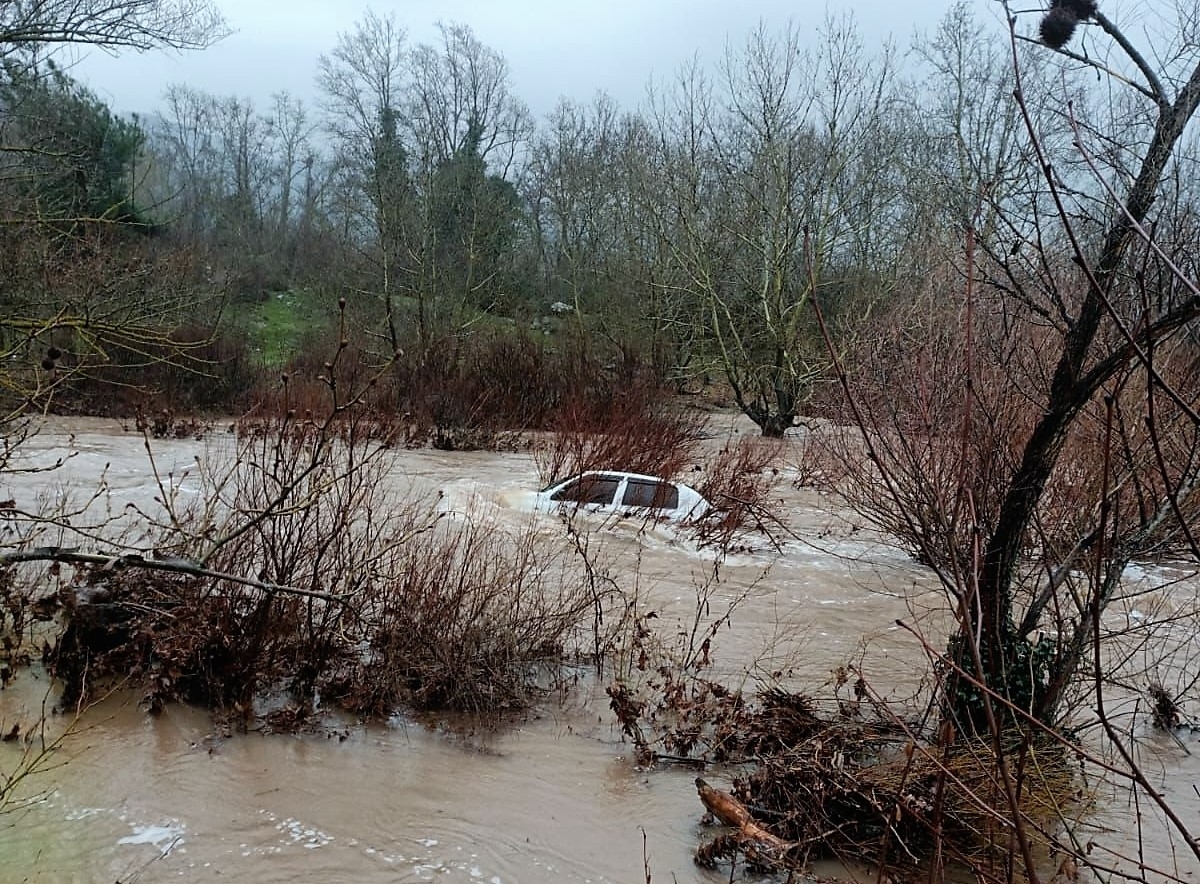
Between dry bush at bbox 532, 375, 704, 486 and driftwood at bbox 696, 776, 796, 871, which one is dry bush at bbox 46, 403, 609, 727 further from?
dry bush at bbox 532, 375, 704, 486

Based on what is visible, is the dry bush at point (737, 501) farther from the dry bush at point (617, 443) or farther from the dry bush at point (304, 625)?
the dry bush at point (304, 625)

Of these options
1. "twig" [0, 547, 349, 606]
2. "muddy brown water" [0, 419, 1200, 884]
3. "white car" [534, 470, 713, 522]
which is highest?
"twig" [0, 547, 349, 606]

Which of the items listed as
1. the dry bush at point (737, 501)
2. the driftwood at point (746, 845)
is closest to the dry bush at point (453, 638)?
the driftwood at point (746, 845)

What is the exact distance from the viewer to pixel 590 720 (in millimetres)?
7203

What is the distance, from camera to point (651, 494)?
1248 cm

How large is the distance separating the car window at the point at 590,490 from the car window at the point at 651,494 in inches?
7.5

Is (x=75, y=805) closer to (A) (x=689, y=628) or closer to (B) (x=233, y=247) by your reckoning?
(A) (x=689, y=628)

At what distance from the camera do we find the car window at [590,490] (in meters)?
12.1

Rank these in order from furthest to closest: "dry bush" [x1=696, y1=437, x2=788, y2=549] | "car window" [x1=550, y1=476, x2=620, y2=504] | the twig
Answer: "dry bush" [x1=696, y1=437, x2=788, y2=549], "car window" [x1=550, y1=476, x2=620, y2=504], the twig

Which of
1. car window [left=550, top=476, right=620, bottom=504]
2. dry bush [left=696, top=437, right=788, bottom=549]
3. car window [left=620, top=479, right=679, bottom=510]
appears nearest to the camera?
car window [left=550, top=476, right=620, bottom=504]

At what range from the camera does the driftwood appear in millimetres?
5164

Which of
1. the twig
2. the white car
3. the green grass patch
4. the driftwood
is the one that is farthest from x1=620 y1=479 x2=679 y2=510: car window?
the green grass patch

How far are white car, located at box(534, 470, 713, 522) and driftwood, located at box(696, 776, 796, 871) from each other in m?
6.79

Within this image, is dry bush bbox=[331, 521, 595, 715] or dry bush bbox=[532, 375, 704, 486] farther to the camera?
dry bush bbox=[532, 375, 704, 486]
